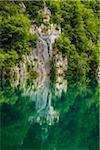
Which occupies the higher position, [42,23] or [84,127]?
[42,23]

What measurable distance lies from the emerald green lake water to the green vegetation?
1171 centimetres

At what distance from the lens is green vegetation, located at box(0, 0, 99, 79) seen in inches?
1382

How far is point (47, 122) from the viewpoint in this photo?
16062mm

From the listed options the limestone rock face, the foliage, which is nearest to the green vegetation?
the foliage

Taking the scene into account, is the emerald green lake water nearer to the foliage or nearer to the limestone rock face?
the foliage

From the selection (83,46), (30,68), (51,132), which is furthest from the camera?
(83,46)

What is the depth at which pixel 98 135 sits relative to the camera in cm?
1403

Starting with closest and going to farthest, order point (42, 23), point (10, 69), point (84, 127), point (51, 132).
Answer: point (51, 132), point (84, 127), point (10, 69), point (42, 23)

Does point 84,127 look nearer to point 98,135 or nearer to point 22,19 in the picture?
point 98,135

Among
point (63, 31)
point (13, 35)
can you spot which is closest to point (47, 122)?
point (13, 35)

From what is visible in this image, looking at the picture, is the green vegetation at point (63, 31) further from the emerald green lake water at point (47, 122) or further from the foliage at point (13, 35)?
A: the emerald green lake water at point (47, 122)

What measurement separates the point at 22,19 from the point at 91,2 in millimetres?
19645

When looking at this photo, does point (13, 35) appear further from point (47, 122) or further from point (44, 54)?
point (47, 122)

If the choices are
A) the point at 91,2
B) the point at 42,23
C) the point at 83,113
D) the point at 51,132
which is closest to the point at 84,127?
the point at 51,132
